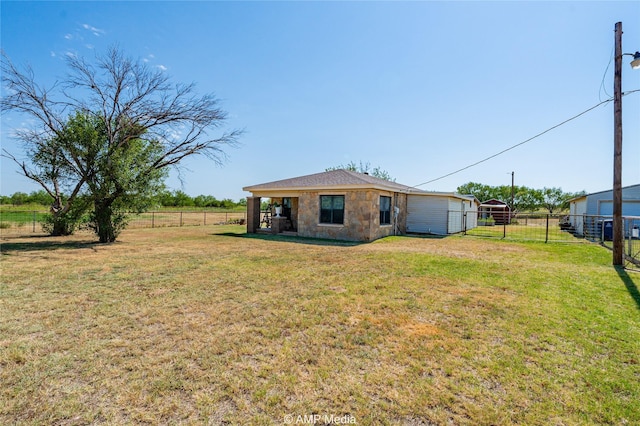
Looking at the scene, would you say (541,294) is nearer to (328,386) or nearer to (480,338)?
(480,338)

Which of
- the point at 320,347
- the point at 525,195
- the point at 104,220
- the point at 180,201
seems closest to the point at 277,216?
the point at 104,220

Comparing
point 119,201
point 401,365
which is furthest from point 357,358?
point 119,201

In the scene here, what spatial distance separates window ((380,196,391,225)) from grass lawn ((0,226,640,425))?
24.1ft

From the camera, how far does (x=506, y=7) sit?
8.88m

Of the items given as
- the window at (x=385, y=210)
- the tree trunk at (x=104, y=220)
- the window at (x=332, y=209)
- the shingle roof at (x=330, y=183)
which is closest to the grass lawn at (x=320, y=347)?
the tree trunk at (x=104, y=220)

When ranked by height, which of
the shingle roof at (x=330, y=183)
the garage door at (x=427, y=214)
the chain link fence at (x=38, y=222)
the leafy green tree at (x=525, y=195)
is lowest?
the chain link fence at (x=38, y=222)

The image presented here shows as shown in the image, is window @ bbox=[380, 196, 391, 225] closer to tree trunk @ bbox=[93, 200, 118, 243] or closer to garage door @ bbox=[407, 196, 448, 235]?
garage door @ bbox=[407, 196, 448, 235]

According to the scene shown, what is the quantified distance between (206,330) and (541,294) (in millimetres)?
5650

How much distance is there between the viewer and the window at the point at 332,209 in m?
13.4

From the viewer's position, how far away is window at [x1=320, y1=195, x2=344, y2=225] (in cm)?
1342

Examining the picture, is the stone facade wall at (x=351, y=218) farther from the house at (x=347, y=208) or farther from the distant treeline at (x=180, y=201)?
the distant treeline at (x=180, y=201)

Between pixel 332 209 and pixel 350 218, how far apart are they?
1109 mm

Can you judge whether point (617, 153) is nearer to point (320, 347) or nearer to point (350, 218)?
point (350, 218)

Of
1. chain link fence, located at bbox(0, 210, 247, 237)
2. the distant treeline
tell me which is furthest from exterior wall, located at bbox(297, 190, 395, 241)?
the distant treeline
